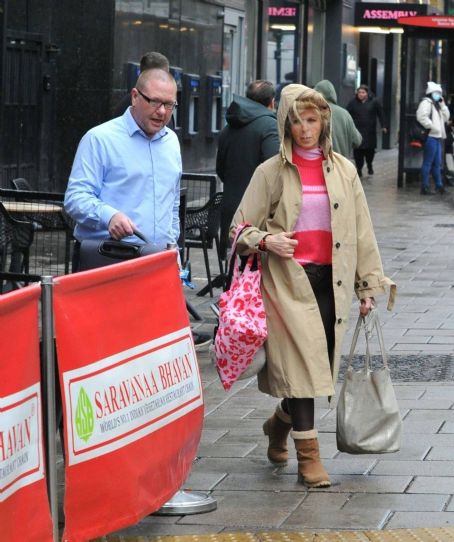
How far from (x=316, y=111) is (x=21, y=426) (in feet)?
7.90

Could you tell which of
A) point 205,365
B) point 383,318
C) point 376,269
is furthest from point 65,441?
point 383,318

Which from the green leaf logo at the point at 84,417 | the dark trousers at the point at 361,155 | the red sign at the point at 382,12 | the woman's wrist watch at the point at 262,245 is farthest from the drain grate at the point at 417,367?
the red sign at the point at 382,12

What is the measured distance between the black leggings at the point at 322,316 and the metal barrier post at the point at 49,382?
5.83 ft

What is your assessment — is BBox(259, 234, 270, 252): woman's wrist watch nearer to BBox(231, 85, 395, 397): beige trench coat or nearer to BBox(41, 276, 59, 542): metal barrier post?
BBox(231, 85, 395, 397): beige trench coat

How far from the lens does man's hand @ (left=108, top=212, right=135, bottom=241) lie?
19.2ft

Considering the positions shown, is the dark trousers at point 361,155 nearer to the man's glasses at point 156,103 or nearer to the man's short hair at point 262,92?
the man's short hair at point 262,92

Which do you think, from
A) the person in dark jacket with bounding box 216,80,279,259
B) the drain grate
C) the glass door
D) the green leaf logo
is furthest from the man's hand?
the glass door

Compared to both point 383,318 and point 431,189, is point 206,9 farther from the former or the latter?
point 383,318

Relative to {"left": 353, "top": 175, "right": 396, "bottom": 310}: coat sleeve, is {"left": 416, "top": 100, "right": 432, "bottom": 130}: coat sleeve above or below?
above

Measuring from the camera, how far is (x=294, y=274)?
594 cm

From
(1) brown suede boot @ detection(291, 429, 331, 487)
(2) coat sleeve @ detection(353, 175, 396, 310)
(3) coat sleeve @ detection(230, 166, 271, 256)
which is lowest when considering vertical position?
(1) brown suede boot @ detection(291, 429, 331, 487)

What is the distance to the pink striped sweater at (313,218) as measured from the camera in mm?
6004

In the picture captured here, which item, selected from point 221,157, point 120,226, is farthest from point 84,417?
point 221,157

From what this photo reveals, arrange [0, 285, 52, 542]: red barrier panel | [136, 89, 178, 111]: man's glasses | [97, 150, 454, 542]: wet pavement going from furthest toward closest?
[136, 89, 178, 111]: man's glasses, [97, 150, 454, 542]: wet pavement, [0, 285, 52, 542]: red barrier panel
